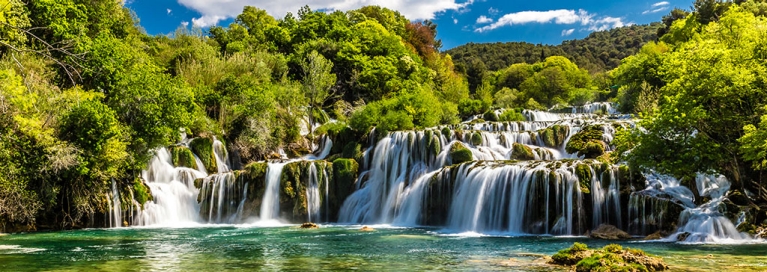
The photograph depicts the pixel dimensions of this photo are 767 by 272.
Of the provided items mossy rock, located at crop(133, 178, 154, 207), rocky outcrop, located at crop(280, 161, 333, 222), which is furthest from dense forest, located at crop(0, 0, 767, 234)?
rocky outcrop, located at crop(280, 161, 333, 222)

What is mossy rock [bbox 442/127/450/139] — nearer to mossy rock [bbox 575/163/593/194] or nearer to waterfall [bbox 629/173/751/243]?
mossy rock [bbox 575/163/593/194]

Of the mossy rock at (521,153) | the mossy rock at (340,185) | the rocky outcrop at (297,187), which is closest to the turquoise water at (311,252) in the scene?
the rocky outcrop at (297,187)

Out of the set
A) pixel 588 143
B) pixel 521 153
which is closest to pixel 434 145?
pixel 521 153

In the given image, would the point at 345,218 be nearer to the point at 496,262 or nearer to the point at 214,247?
the point at 214,247

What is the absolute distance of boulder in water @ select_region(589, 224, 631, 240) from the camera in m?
22.2

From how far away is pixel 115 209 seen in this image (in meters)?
31.2

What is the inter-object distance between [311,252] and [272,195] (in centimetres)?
1607

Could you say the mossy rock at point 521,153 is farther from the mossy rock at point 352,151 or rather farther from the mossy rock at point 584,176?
the mossy rock at point 352,151

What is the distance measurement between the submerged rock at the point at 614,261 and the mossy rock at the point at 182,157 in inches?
1081

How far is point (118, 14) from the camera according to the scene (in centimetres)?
4681

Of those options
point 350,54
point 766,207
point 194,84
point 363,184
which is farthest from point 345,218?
point 350,54

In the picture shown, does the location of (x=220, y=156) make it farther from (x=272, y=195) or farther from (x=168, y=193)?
(x=272, y=195)

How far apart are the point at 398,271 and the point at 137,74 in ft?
82.1

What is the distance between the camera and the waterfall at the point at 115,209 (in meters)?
30.9
